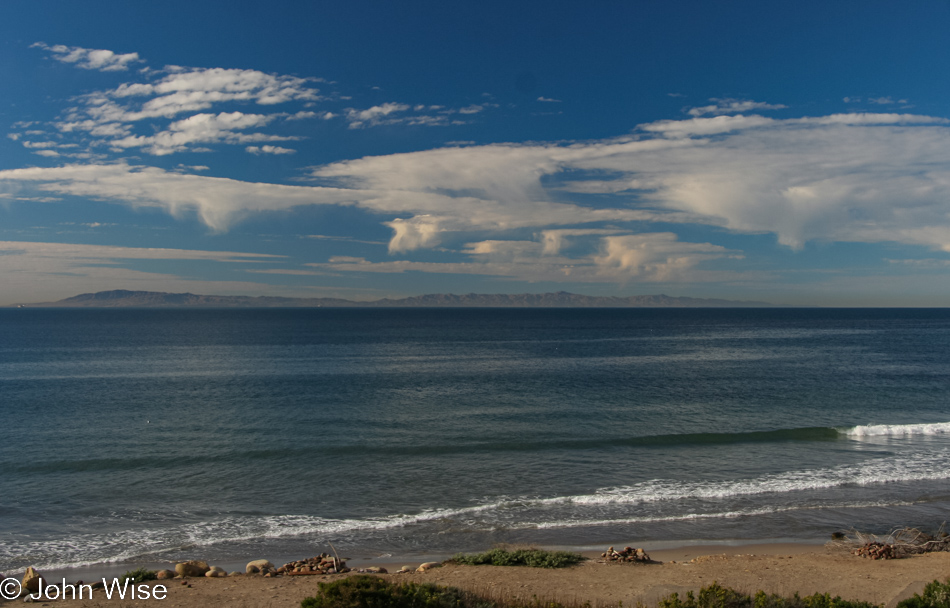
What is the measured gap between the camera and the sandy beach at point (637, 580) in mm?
11797

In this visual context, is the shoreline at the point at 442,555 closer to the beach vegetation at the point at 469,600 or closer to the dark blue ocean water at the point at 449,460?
the dark blue ocean water at the point at 449,460

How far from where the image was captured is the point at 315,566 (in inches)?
559

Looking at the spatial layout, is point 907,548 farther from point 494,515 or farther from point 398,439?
point 398,439

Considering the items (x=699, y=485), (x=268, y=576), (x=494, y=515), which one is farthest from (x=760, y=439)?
(x=268, y=576)

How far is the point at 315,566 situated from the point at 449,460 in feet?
37.5

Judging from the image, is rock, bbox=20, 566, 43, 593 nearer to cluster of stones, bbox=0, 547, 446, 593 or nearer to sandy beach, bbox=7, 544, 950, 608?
cluster of stones, bbox=0, 547, 446, 593

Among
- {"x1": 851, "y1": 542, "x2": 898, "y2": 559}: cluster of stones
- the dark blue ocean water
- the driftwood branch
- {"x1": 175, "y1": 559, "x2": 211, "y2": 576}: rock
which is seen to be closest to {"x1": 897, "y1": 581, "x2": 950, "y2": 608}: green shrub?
{"x1": 851, "y1": 542, "x2": 898, "y2": 559}: cluster of stones

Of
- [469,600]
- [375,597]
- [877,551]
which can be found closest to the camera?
[375,597]

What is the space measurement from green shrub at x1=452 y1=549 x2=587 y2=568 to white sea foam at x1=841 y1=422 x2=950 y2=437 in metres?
23.1

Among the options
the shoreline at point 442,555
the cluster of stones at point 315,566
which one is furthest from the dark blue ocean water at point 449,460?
the cluster of stones at point 315,566

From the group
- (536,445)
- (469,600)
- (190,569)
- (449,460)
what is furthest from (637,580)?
(536,445)

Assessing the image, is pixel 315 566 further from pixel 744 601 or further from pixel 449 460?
pixel 449 460

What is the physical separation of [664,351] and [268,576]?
71.0 m

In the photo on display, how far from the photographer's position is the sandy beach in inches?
464
